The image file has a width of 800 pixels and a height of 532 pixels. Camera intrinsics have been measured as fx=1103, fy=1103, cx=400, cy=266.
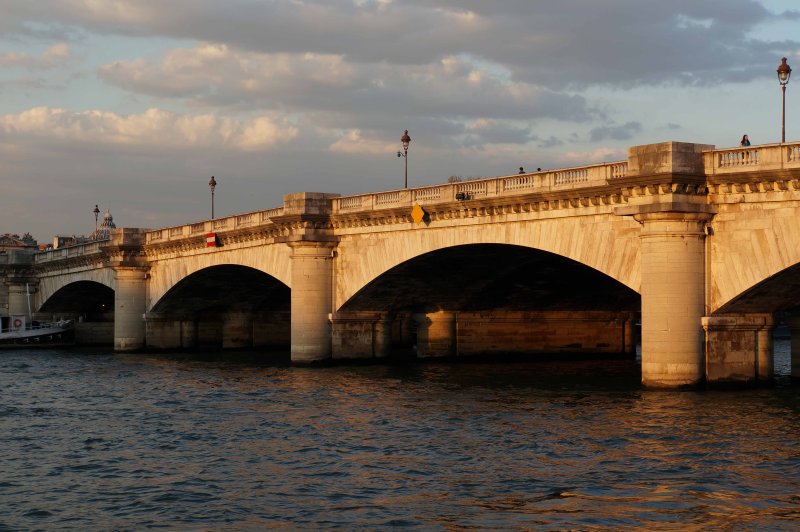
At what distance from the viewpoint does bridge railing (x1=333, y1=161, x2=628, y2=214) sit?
4088 cm

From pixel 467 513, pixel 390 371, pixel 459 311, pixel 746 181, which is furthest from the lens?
pixel 459 311

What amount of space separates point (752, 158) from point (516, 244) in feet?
37.5

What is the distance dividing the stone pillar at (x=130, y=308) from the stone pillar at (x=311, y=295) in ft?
86.2

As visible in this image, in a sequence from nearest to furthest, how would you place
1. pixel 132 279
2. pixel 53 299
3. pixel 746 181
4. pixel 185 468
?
pixel 185 468, pixel 746 181, pixel 132 279, pixel 53 299

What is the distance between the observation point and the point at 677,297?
37188mm

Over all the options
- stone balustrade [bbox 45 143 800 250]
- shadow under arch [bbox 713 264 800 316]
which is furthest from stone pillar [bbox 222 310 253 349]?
shadow under arch [bbox 713 264 800 316]

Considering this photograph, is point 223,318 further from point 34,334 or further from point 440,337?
point 440,337

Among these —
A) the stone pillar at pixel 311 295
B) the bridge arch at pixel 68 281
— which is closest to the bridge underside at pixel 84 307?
the bridge arch at pixel 68 281

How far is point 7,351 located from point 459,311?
40072mm

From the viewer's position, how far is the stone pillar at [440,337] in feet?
205

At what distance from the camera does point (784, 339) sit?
102 metres

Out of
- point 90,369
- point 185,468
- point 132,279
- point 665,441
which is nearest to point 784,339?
point 132,279

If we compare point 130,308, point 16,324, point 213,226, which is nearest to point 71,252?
point 16,324

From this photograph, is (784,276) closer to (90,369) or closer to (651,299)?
(651,299)
